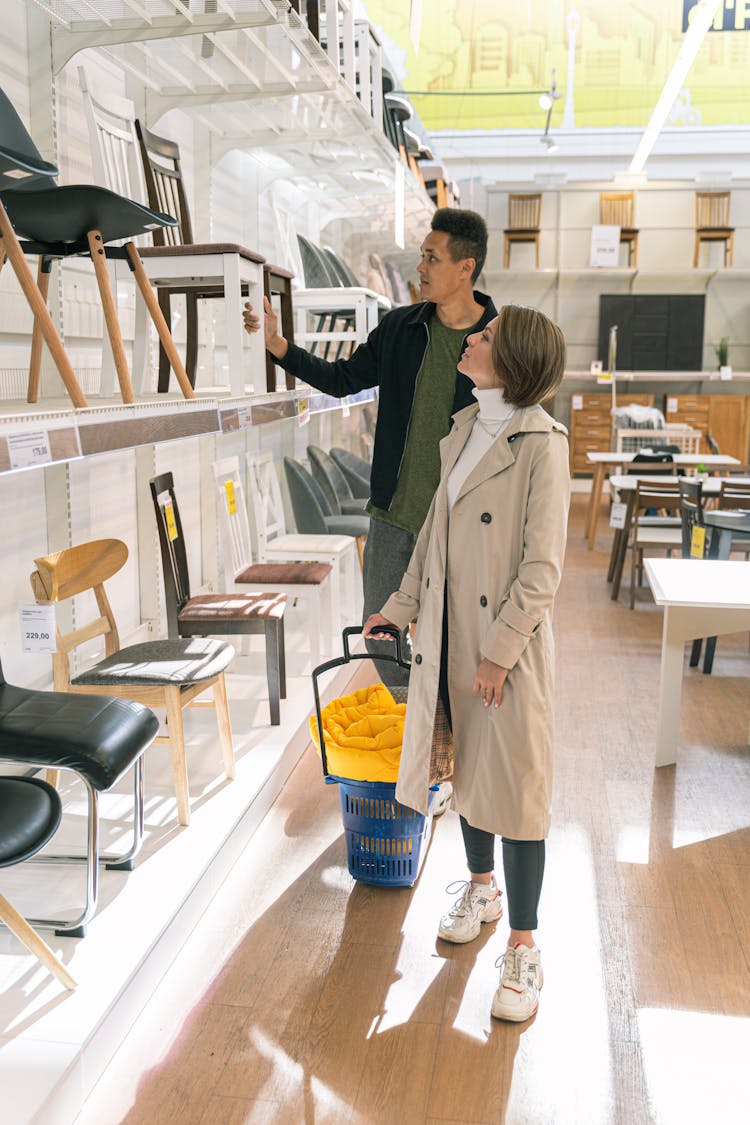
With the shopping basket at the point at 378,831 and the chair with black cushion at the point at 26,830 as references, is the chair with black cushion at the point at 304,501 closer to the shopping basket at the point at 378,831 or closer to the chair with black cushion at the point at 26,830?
the shopping basket at the point at 378,831

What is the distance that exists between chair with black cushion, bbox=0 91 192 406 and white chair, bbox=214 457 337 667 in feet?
5.73

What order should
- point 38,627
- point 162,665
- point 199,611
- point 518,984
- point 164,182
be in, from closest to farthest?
point 518,984
point 38,627
point 162,665
point 164,182
point 199,611

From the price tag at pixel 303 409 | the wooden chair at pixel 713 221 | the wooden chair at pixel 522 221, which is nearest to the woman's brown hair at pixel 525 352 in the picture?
the price tag at pixel 303 409

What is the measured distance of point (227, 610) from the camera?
3791 millimetres

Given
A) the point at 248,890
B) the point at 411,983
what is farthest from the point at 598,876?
the point at 248,890

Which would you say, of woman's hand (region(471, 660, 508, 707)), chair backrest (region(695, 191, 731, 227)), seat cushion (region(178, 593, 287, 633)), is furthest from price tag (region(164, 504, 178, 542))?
chair backrest (region(695, 191, 731, 227))

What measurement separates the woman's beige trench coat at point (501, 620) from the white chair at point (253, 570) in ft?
7.01

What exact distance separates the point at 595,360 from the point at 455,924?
12.3 metres

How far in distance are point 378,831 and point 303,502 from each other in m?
2.96

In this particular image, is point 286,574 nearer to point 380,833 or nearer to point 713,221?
point 380,833

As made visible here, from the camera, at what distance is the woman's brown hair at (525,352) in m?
2.18

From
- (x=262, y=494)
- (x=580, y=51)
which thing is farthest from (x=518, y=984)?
(x=580, y=51)

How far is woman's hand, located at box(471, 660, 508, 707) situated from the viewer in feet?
7.18

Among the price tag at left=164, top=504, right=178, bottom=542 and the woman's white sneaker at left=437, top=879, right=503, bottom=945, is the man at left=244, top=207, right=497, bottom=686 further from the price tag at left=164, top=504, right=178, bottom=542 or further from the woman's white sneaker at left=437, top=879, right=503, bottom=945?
the woman's white sneaker at left=437, top=879, right=503, bottom=945
